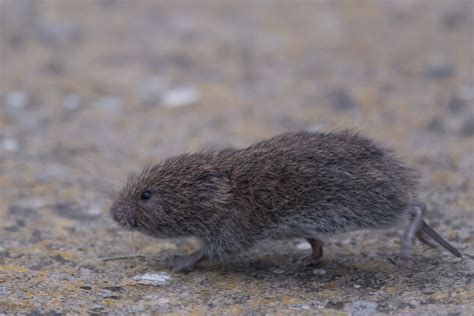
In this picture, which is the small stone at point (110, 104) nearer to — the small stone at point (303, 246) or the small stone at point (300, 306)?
the small stone at point (303, 246)

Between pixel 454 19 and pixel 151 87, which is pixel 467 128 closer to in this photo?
pixel 454 19

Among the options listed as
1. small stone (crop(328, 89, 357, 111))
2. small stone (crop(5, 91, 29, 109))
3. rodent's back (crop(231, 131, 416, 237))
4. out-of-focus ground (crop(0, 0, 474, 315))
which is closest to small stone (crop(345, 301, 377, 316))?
out-of-focus ground (crop(0, 0, 474, 315))

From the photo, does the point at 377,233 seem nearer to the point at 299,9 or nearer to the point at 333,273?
the point at 333,273

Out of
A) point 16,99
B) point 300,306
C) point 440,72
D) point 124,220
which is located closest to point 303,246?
point 300,306

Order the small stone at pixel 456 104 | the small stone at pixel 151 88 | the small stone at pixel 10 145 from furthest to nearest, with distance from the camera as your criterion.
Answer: the small stone at pixel 151 88, the small stone at pixel 456 104, the small stone at pixel 10 145

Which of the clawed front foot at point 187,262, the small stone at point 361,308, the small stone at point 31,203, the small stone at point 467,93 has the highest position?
the small stone at point 467,93

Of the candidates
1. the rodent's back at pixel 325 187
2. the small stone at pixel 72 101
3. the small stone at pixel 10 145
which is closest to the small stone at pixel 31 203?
the small stone at pixel 10 145

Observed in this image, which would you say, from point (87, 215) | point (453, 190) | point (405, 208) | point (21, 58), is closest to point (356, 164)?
point (405, 208)
